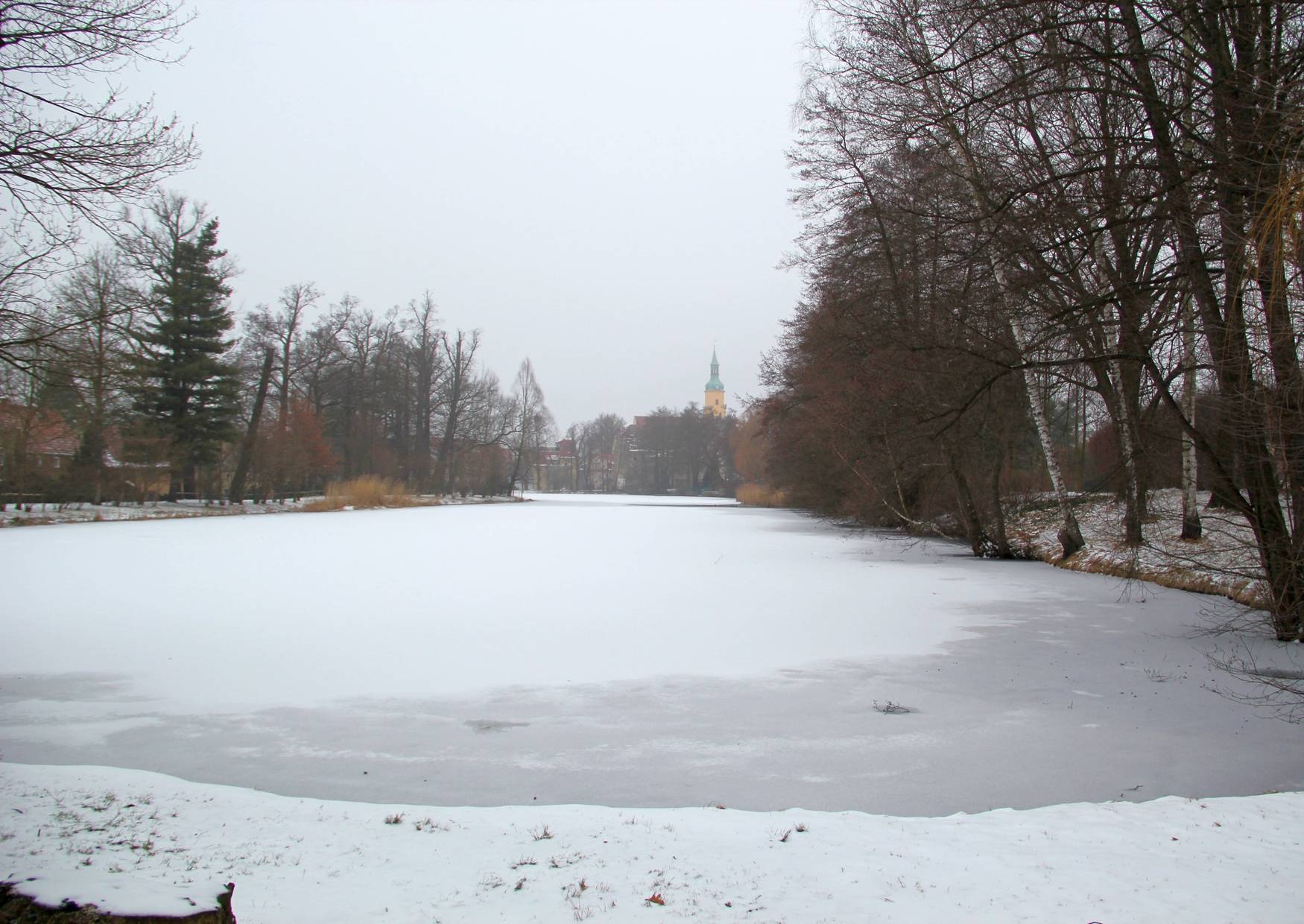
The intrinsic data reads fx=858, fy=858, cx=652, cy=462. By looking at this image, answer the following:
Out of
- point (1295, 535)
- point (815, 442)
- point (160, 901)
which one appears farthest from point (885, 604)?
point (815, 442)

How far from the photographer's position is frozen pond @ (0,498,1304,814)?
4.71 m

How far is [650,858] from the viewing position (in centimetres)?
337

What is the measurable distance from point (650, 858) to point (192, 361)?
32517mm

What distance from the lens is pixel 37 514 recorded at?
24547 mm

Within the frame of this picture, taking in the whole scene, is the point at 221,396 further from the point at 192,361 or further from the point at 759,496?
the point at 759,496

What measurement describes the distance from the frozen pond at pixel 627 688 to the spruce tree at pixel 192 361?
17.8 metres

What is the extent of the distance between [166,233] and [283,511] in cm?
1097

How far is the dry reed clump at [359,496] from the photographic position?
35750 mm

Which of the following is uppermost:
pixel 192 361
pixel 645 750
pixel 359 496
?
pixel 192 361

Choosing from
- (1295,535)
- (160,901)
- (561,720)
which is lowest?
(561,720)

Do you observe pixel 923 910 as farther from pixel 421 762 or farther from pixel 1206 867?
pixel 421 762

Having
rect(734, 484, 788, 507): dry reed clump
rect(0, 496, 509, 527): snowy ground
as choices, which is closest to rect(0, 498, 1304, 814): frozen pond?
rect(0, 496, 509, 527): snowy ground

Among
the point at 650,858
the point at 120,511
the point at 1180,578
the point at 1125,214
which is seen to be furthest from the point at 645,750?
the point at 120,511

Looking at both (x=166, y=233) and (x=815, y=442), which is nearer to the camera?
(x=815, y=442)
